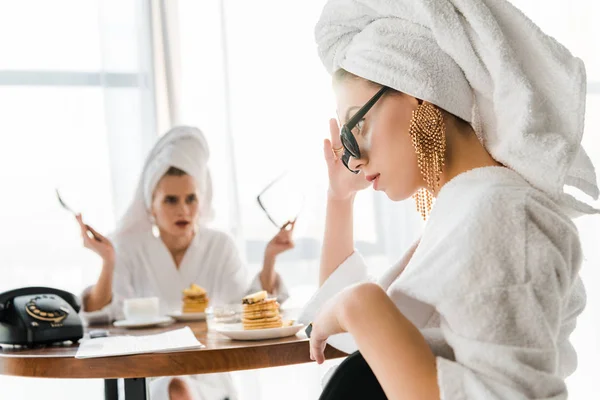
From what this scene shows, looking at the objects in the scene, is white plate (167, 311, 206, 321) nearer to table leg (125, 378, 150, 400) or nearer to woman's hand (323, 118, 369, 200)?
table leg (125, 378, 150, 400)

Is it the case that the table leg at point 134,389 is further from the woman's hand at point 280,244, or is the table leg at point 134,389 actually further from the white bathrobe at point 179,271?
the woman's hand at point 280,244

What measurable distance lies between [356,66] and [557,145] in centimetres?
35

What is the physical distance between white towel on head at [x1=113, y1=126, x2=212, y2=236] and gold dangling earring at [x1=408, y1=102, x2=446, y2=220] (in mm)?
1879

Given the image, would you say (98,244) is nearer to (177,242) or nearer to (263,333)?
(177,242)

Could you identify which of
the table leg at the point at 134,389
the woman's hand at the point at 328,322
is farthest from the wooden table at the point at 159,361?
the woman's hand at the point at 328,322

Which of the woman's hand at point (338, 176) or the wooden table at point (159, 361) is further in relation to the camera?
the woman's hand at point (338, 176)

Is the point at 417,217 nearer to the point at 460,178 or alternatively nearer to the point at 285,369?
the point at 285,369

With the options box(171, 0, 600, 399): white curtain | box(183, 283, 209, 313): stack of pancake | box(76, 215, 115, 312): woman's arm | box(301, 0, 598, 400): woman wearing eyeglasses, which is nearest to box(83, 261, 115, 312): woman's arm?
box(76, 215, 115, 312): woman's arm

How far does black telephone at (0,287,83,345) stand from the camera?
5.72 feet

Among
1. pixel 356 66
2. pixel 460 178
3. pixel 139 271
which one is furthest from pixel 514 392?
pixel 139 271

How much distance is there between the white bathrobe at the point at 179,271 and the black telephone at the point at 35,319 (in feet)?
2.47

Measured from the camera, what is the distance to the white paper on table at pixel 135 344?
150 centimetres

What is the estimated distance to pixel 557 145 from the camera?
3.39ft

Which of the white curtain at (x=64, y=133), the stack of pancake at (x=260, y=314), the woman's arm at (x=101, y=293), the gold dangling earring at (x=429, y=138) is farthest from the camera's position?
the white curtain at (x=64, y=133)
